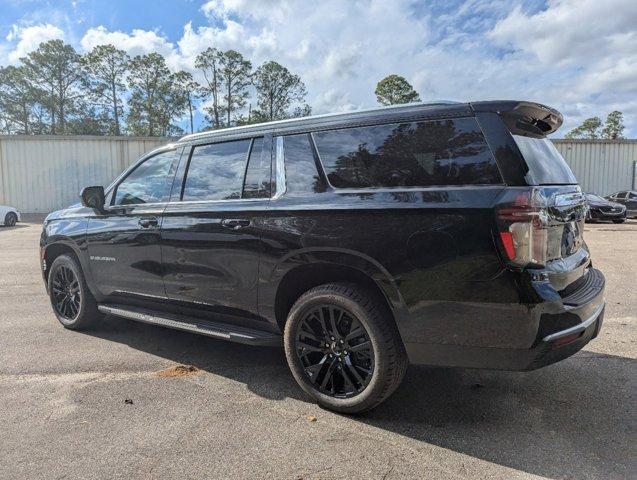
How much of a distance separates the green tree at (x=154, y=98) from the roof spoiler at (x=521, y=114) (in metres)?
62.7

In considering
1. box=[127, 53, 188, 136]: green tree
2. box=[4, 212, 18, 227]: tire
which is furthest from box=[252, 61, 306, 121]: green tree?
box=[4, 212, 18, 227]: tire

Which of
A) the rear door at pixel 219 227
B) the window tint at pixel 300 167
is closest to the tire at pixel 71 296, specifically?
the rear door at pixel 219 227

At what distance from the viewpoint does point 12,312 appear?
5906mm

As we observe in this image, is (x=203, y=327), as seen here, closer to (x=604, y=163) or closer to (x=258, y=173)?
(x=258, y=173)

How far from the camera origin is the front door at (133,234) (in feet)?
13.6

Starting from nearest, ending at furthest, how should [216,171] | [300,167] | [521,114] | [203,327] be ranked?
[521,114] < [300,167] < [203,327] < [216,171]

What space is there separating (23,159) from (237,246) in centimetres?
2711

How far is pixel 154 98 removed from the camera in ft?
202

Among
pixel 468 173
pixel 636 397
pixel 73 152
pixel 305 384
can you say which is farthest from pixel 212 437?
pixel 73 152

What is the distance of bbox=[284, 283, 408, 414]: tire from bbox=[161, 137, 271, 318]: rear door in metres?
0.48

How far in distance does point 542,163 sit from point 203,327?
2.67 meters

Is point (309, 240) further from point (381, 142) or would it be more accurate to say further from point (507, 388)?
point (507, 388)

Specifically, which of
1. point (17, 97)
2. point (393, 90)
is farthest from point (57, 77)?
point (393, 90)

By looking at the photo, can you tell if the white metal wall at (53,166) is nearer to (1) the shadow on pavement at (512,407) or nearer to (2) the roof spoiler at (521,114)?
(1) the shadow on pavement at (512,407)
